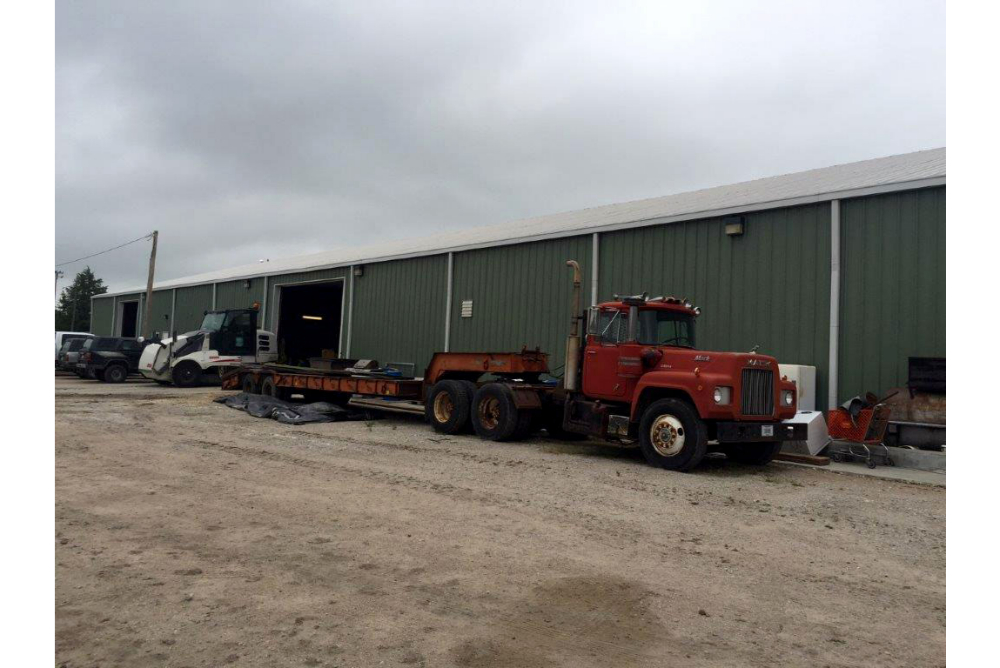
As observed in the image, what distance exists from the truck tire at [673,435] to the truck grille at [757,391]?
2.36ft

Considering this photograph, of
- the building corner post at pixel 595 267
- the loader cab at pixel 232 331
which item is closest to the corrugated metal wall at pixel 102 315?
the loader cab at pixel 232 331

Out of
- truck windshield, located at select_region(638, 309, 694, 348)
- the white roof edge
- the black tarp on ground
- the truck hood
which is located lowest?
the black tarp on ground

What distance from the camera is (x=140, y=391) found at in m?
20.9

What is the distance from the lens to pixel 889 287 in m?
11.6

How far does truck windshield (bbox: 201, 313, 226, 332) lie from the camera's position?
76.2 ft

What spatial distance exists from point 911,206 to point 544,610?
10.5 metres

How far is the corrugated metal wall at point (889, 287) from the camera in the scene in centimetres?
1112

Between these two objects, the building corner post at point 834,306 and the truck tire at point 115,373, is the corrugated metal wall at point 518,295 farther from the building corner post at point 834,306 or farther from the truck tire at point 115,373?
the truck tire at point 115,373

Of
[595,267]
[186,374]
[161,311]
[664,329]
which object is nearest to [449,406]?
[664,329]

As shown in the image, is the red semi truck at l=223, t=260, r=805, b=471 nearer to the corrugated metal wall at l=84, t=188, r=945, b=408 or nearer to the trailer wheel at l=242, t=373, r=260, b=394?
the corrugated metal wall at l=84, t=188, r=945, b=408

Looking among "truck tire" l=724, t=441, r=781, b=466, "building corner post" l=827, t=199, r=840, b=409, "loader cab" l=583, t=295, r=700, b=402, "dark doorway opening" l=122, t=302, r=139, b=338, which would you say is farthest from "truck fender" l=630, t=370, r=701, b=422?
"dark doorway opening" l=122, t=302, r=139, b=338

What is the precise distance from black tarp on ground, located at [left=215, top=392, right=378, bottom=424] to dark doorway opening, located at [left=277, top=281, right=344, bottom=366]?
Answer: 9736 mm

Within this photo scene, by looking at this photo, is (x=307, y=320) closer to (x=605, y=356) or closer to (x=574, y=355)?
(x=574, y=355)

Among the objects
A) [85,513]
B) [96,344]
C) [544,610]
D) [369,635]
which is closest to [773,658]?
[544,610]
